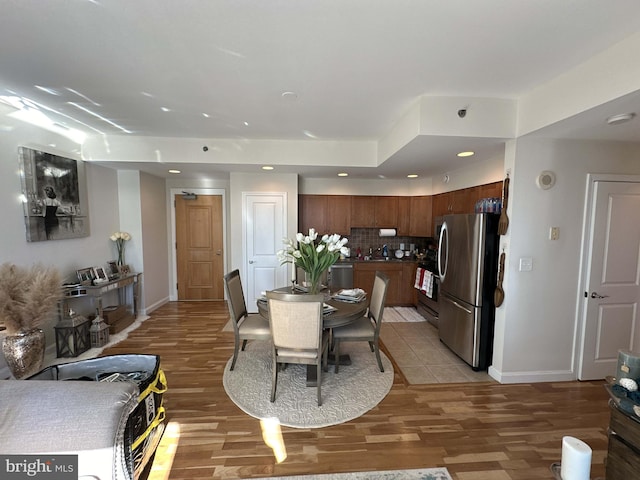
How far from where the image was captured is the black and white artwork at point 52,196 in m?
2.92

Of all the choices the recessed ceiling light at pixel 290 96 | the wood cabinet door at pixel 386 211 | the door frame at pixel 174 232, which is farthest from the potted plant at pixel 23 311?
the wood cabinet door at pixel 386 211

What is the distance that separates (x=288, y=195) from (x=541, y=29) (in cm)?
353

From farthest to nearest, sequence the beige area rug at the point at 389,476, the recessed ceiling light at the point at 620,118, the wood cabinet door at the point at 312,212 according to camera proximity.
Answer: the wood cabinet door at the point at 312,212 → the recessed ceiling light at the point at 620,118 → the beige area rug at the point at 389,476

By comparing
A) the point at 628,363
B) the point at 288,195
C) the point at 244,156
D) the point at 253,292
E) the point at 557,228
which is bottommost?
the point at 253,292

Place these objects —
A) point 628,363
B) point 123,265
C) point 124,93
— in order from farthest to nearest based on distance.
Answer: point 123,265 < point 124,93 < point 628,363

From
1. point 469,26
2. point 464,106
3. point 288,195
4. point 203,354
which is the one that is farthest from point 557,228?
point 203,354

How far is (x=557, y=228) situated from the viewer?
2.68 m

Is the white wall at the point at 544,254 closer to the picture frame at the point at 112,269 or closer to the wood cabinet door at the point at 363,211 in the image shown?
the wood cabinet door at the point at 363,211

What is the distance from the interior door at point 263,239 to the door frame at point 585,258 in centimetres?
363

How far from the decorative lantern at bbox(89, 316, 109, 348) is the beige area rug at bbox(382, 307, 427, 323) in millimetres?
3761

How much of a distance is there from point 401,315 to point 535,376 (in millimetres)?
2050

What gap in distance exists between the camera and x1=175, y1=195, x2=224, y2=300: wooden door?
211 inches

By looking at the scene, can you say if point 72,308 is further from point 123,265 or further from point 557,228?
point 557,228

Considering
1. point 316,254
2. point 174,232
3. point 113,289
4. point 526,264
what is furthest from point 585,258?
point 174,232
